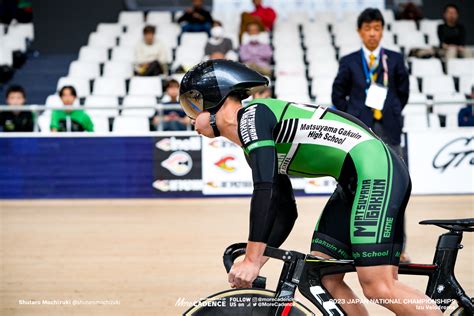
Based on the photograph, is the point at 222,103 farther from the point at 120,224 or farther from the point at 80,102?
the point at 80,102

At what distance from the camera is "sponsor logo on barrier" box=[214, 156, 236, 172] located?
9.60 m

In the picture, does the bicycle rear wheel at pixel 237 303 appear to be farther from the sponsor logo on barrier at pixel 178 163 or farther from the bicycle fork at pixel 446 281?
the sponsor logo on barrier at pixel 178 163

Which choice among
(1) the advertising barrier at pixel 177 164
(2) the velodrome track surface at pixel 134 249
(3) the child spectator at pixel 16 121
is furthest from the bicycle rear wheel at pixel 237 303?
(3) the child spectator at pixel 16 121

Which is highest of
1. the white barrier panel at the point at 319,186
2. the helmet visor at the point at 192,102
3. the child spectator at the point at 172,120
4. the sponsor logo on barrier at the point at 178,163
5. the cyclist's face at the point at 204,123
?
the helmet visor at the point at 192,102

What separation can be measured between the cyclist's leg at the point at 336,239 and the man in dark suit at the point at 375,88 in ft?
7.55

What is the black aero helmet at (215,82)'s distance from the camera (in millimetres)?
3100

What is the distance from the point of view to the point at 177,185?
384 inches

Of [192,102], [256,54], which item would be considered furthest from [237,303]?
[256,54]

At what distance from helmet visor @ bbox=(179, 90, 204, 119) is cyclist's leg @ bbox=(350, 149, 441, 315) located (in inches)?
26.2

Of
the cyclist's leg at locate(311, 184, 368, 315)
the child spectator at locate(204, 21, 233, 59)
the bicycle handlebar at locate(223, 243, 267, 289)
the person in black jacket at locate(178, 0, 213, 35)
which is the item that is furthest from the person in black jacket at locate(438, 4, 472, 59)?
the bicycle handlebar at locate(223, 243, 267, 289)

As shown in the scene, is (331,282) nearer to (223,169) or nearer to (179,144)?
(223,169)

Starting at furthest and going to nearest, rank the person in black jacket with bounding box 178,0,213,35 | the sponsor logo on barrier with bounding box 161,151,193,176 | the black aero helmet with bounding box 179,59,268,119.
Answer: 1. the person in black jacket with bounding box 178,0,213,35
2. the sponsor logo on barrier with bounding box 161,151,193,176
3. the black aero helmet with bounding box 179,59,268,119

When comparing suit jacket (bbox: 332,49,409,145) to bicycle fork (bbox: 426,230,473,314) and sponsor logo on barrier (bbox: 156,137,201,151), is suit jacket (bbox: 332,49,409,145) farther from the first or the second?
sponsor logo on barrier (bbox: 156,137,201,151)

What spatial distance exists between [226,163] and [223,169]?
8 cm
